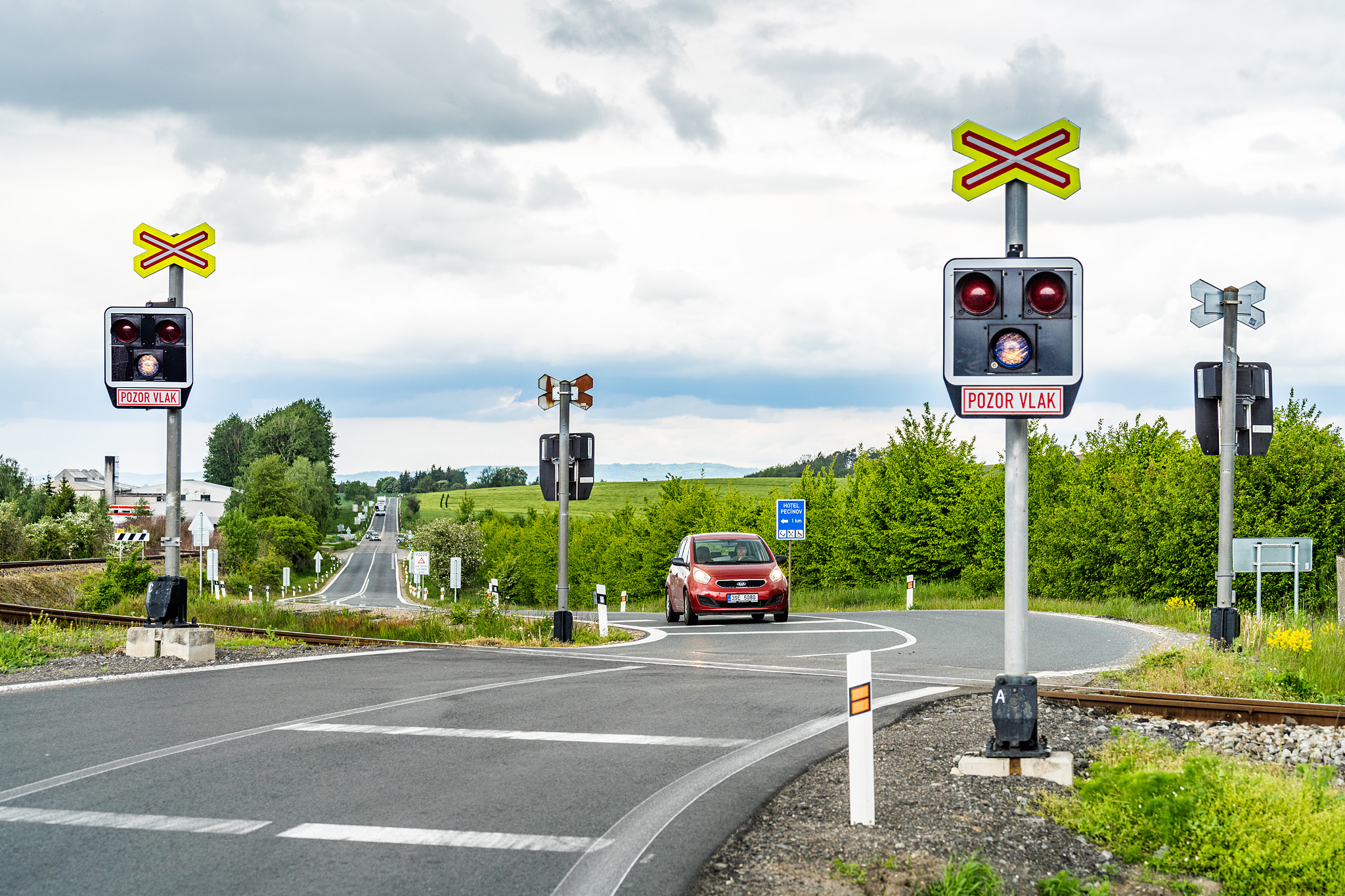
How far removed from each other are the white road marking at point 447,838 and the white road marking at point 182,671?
6.76 m

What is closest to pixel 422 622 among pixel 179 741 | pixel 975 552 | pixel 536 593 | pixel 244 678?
pixel 244 678

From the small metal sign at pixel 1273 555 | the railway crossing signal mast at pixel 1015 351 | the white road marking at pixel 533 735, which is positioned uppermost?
the railway crossing signal mast at pixel 1015 351

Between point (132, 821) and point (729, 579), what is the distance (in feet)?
54.6

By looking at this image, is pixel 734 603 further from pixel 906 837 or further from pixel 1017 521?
pixel 906 837

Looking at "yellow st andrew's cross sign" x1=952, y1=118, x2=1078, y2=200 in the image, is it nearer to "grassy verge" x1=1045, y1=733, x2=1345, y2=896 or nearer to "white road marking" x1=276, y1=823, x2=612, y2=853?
"grassy verge" x1=1045, y1=733, x2=1345, y2=896

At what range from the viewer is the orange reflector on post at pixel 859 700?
604cm

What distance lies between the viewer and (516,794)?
6.49m

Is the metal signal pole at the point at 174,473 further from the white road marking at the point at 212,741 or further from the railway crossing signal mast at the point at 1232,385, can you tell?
the railway crossing signal mast at the point at 1232,385

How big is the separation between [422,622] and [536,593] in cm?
7105

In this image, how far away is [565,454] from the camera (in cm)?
1814

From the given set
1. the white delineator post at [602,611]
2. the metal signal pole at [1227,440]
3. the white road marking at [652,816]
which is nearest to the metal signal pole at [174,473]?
the white delineator post at [602,611]

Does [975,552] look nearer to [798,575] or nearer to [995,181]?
[798,575]

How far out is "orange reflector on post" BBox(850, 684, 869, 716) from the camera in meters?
6.04

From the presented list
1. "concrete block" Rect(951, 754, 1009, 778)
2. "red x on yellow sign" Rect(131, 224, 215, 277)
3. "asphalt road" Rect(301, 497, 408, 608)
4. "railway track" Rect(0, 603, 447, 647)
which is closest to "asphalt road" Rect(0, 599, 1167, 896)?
"concrete block" Rect(951, 754, 1009, 778)
